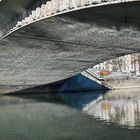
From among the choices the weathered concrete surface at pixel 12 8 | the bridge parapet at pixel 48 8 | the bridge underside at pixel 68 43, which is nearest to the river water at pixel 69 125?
the bridge underside at pixel 68 43

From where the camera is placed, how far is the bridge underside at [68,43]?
70.0ft

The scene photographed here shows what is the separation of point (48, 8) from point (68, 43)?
8.67 metres

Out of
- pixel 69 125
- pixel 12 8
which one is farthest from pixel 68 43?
pixel 69 125

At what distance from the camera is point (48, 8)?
21859mm

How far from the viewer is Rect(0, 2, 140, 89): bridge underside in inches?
840

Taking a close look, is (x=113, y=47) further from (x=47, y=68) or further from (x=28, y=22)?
(x=47, y=68)

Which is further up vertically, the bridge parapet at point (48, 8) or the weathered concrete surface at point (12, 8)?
the weathered concrete surface at point (12, 8)

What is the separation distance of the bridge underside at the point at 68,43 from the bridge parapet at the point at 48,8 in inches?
12.7

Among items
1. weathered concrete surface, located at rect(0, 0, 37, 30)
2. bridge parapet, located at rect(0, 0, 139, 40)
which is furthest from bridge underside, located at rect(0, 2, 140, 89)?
weathered concrete surface, located at rect(0, 0, 37, 30)

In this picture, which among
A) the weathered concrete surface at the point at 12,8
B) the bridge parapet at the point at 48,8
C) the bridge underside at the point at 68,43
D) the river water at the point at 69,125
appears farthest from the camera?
the weathered concrete surface at the point at 12,8

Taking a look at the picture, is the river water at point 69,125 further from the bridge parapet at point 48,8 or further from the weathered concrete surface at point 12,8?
the weathered concrete surface at point 12,8

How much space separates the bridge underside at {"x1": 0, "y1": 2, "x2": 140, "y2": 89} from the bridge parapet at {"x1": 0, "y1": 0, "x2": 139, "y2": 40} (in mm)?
322

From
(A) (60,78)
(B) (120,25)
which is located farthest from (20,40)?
(A) (60,78)

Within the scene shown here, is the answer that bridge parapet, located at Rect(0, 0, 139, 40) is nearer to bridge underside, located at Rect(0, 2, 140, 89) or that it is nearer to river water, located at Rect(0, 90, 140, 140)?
bridge underside, located at Rect(0, 2, 140, 89)
